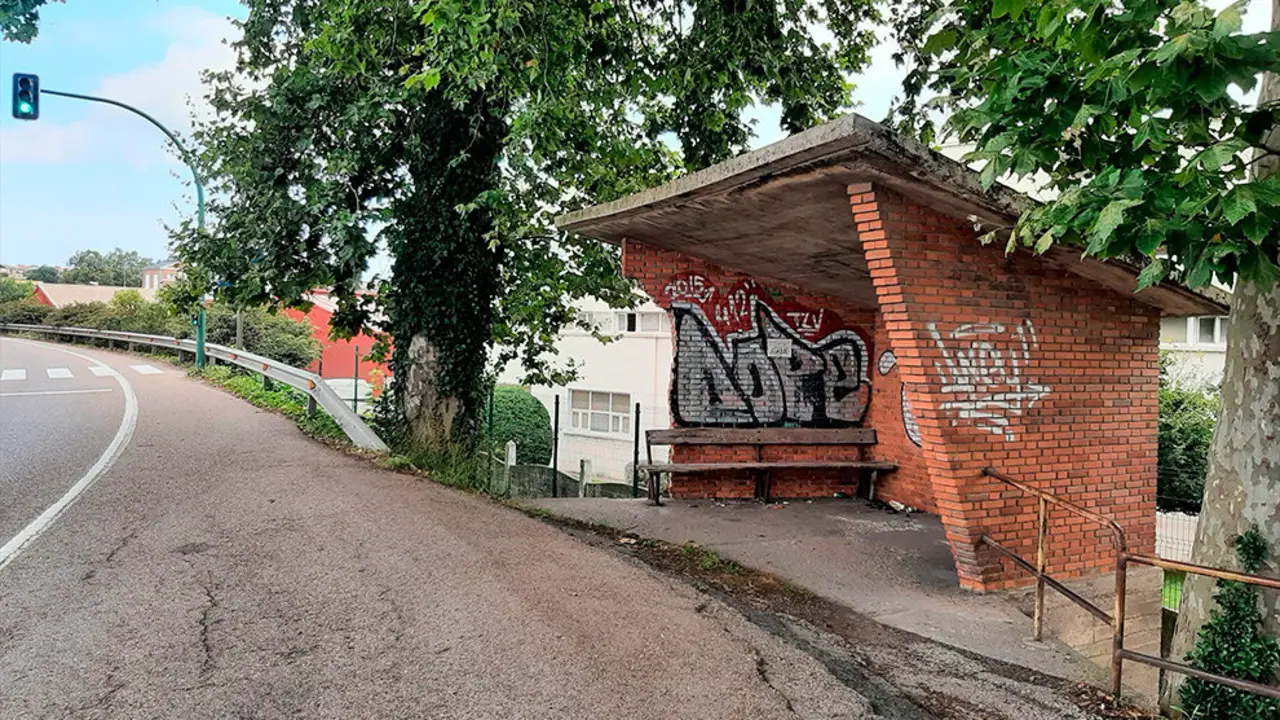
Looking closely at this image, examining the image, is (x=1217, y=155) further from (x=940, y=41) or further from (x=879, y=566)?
(x=879, y=566)

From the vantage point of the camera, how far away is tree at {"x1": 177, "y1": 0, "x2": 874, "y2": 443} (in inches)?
357

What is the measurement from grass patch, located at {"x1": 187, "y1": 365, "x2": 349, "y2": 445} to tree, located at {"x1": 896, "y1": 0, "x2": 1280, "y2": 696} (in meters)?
8.64

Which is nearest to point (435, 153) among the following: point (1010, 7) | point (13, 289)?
point (1010, 7)

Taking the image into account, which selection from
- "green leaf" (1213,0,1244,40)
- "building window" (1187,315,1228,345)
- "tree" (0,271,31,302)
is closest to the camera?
"green leaf" (1213,0,1244,40)

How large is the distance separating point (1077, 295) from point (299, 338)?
22533 mm

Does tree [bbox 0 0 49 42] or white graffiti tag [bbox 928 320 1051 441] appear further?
tree [bbox 0 0 49 42]

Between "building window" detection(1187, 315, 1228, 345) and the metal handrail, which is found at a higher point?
"building window" detection(1187, 315, 1228, 345)

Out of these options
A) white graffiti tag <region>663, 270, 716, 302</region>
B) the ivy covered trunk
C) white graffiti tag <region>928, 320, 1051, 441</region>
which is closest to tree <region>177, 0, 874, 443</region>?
the ivy covered trunk

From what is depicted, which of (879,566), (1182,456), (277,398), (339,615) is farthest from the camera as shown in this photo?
(277,398)

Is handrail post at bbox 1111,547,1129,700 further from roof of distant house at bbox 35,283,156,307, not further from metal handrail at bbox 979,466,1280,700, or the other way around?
roof of distant house at bbox 35,283,156,307

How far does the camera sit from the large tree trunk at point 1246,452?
4.19 meters

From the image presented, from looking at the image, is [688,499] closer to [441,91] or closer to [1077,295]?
[1077,295]

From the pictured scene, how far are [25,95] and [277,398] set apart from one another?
7.49 m

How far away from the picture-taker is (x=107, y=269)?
92.0 metres
